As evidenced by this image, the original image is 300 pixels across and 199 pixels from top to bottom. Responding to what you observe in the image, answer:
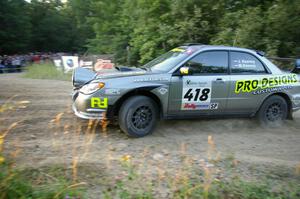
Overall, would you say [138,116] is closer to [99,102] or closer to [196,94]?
[99,102]

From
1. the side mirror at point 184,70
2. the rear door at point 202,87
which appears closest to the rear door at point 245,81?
the rear door at point 202,87

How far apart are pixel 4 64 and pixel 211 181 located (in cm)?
2740

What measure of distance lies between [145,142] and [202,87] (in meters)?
1.53

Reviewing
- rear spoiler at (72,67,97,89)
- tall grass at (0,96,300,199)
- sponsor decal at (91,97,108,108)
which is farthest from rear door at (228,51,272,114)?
rear spoiler at (72,67,97,89)

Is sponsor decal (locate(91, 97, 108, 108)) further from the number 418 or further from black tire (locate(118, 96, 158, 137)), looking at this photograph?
the number 418

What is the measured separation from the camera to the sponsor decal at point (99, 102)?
626cm

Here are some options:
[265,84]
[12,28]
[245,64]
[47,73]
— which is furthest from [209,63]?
[12,28]

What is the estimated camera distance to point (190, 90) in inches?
266

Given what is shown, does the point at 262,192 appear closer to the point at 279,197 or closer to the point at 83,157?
the point at 279,197

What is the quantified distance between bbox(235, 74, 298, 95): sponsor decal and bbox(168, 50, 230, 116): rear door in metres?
0.35

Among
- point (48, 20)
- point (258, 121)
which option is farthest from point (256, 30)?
point (48, 20)

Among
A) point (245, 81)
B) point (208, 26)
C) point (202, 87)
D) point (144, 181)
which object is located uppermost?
point (208, 26)

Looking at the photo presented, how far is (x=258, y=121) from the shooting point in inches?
304

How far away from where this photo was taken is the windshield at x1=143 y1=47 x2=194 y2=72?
22.6 ft
